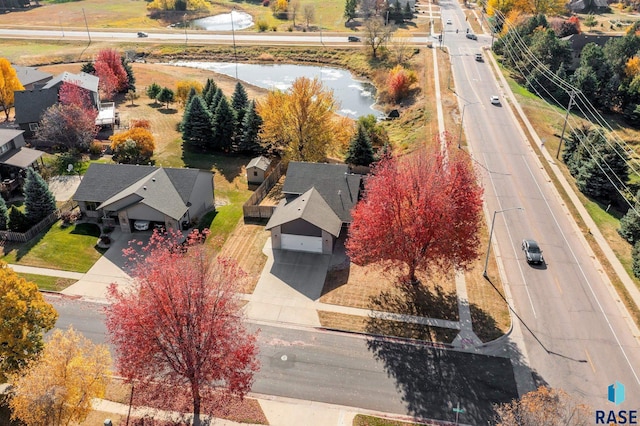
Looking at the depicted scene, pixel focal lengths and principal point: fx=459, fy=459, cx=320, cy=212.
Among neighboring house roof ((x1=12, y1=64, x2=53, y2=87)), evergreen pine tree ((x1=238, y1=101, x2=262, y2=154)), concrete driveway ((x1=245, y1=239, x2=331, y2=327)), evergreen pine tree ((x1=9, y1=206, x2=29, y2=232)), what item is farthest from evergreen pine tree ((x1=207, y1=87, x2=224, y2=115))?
neighboring house roof ((x1=12, y1=64, x2=53, y2=87))

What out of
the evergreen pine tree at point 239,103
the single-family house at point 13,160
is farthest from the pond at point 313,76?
the single-family house at point 13,160

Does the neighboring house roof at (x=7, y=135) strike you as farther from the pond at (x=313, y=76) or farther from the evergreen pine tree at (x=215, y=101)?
the pond at (x=313, y=76)

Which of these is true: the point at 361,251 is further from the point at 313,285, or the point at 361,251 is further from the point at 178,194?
the point at 178,194

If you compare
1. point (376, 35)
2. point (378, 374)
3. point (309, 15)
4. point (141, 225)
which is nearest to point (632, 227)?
point (378, 374)

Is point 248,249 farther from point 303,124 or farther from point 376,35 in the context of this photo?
point 376,35

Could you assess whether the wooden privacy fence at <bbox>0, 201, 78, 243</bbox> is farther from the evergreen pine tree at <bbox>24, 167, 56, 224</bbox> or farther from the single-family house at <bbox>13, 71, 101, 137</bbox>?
the single-family house at <bbox>13, 71, 101, 137</bbox>
